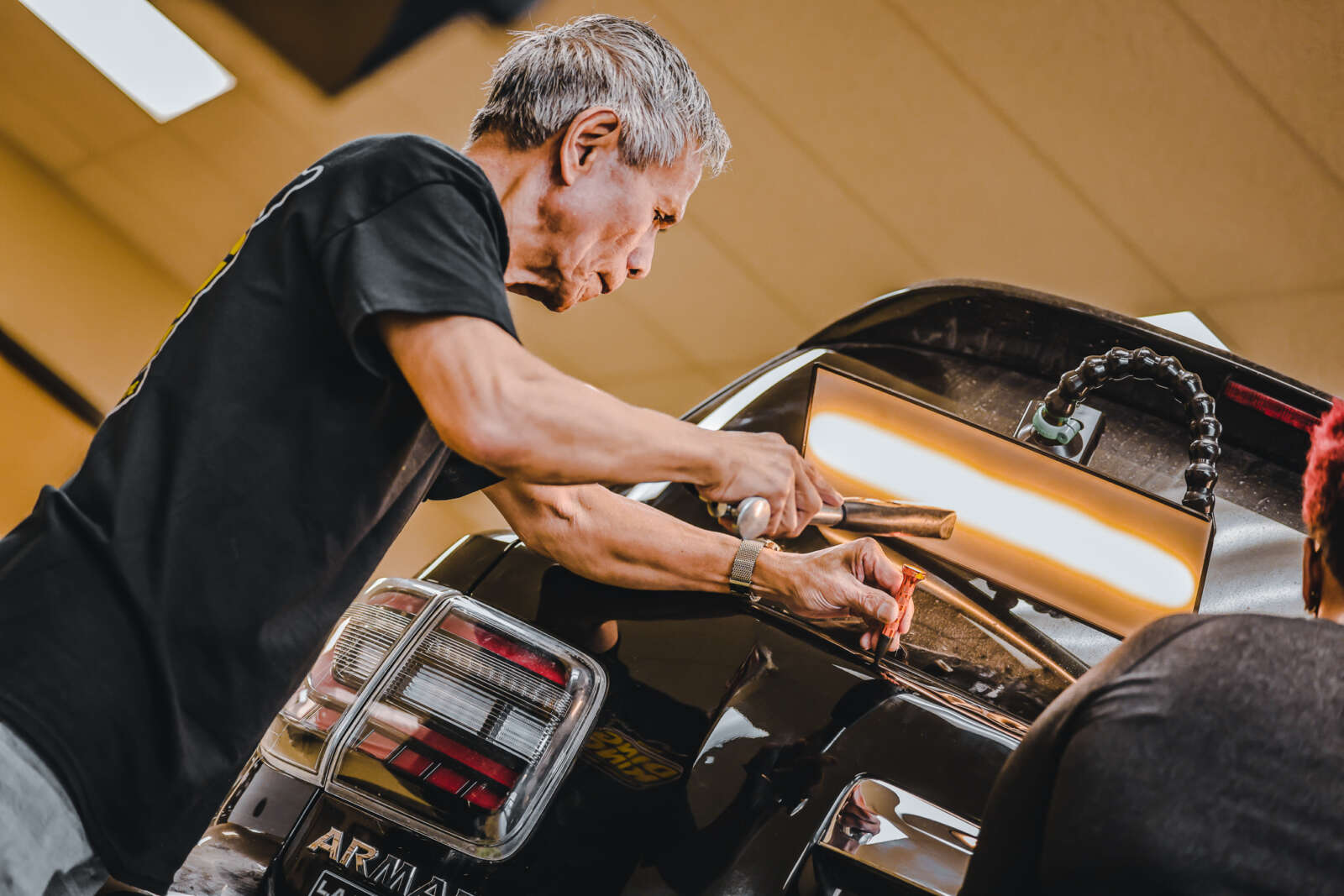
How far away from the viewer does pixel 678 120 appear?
4.58 ft

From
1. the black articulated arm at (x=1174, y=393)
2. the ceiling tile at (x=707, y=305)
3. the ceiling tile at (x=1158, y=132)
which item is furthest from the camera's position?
the ceiling tile at (x=707, y=305)

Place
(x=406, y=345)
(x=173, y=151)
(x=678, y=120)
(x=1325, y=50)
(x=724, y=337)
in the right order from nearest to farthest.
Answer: (x=406, y=345) → (x=678, y=120) → (x=1325, y=50) → (x=724, y=337) → (x=173, y=151)

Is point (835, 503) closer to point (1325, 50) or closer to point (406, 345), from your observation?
point (406, 345)

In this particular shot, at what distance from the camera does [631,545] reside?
1522 mm

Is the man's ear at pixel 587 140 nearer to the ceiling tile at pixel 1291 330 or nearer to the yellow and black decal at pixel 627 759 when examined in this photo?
the yellow and black decal at pixel 627 759

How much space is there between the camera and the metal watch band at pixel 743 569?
148cm

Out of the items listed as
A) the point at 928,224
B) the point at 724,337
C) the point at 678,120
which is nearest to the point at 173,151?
the point at 724,337

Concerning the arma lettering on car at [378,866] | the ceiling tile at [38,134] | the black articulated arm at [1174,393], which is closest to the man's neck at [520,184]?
the arma lettering on car at [378,866]

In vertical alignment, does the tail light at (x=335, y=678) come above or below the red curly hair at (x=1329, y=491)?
below

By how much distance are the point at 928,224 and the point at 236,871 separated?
4346mm

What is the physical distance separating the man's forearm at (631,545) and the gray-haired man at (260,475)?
1.06ft

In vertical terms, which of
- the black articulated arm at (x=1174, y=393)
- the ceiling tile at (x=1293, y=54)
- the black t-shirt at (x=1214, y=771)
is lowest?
the black t-shirt at (x=1214, y=771)

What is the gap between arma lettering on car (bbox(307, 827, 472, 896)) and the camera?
3.56ft

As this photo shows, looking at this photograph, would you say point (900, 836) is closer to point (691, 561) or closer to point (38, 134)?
point (691, 561)
